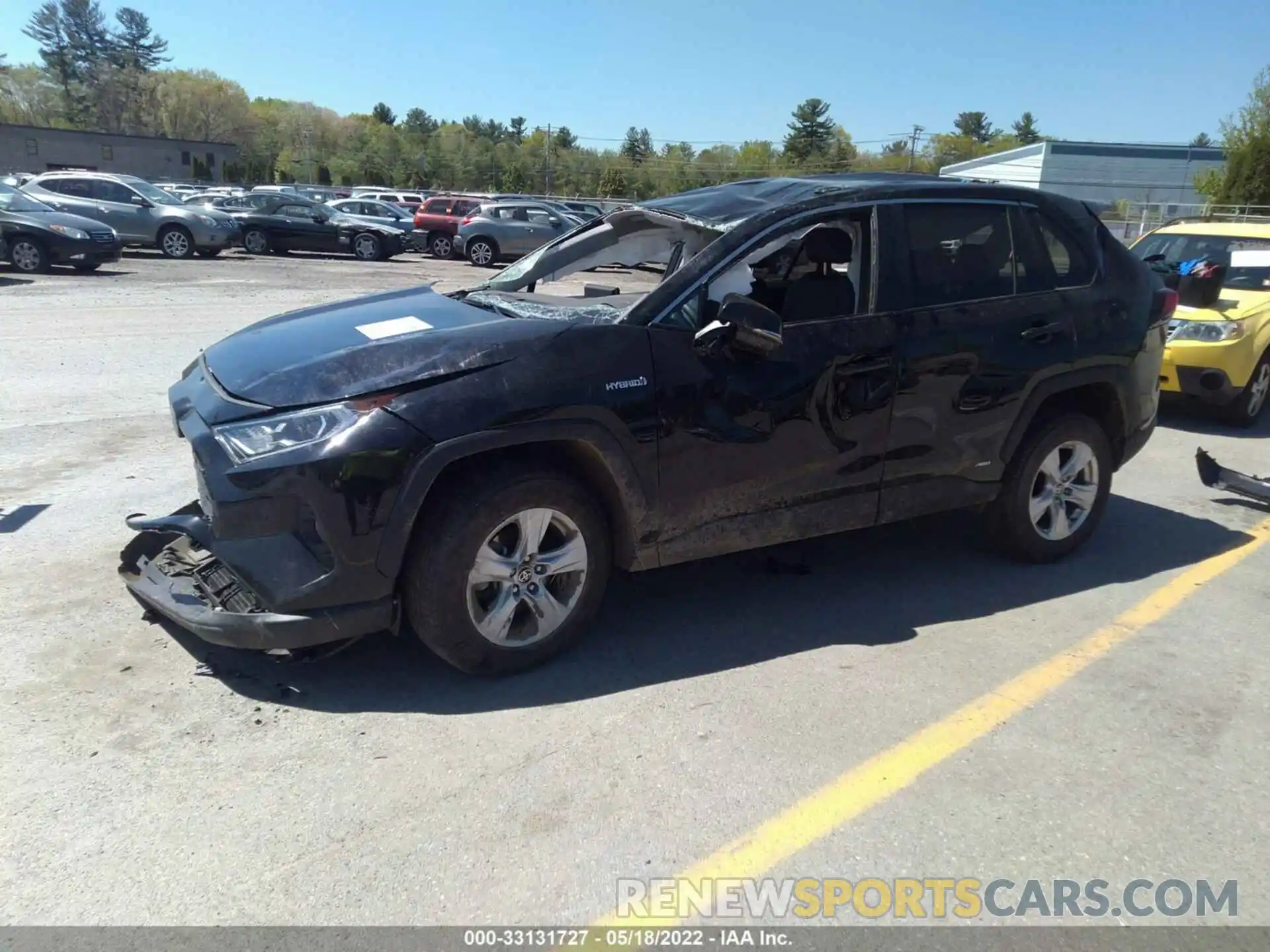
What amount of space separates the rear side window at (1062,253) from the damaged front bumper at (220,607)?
12.4 feet

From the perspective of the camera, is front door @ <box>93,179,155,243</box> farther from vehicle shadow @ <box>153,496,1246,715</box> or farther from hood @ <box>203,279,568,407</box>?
vehicle shadow @ <box>153,496,1246,715</box>

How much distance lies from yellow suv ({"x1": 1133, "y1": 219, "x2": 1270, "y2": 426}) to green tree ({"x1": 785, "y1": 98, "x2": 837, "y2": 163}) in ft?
226

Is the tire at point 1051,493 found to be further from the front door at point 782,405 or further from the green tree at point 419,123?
the green tree at point 419,123

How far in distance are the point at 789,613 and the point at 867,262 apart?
1674mm

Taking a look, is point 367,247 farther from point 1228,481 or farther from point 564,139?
point 564,139

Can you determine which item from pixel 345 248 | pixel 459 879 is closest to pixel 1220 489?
pixel 459 879

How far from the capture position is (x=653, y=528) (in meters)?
3.79

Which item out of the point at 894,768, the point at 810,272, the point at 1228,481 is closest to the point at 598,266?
the point at 810,272

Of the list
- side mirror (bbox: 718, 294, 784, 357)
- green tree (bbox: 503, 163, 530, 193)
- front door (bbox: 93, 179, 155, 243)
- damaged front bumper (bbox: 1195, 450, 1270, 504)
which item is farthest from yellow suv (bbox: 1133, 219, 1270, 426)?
green tree (bbox: 503, 163, 530, 193)

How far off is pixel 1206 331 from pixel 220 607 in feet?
26.4

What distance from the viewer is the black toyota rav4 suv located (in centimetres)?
329

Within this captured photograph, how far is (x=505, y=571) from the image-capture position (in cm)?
354

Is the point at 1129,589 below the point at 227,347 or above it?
below

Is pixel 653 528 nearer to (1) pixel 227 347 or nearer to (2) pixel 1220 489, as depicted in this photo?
(1) pixel 227 347
